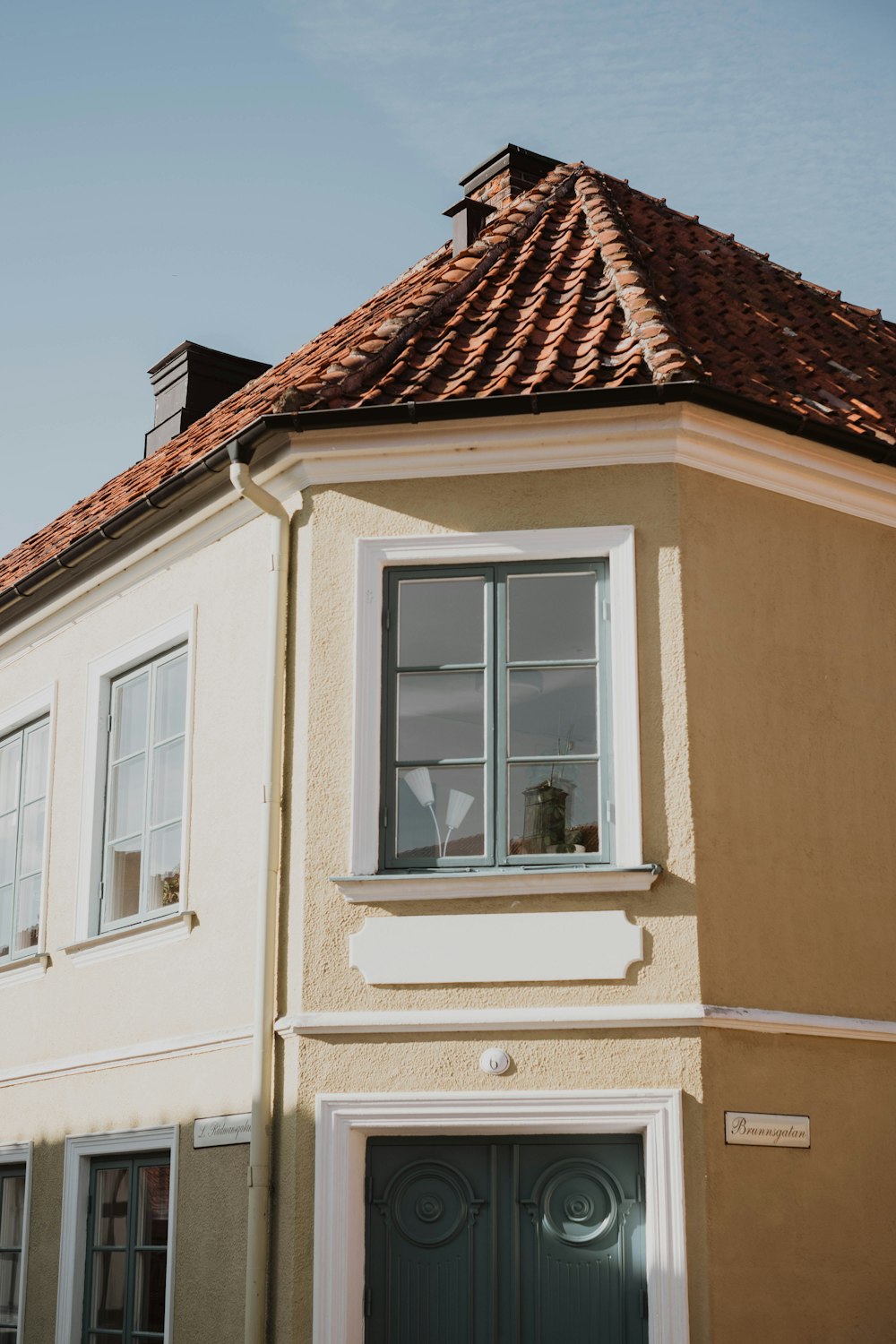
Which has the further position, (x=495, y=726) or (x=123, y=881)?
(x=123, y=881)

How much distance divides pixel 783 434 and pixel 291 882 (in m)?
3.56

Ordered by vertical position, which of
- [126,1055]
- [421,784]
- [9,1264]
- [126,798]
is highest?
[126,798]

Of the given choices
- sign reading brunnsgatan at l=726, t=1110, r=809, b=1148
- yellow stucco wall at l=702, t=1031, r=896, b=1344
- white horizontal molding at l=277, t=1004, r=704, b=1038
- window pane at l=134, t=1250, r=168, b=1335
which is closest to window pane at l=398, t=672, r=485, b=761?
white horizontal molding at l=277, t=1004, r=704, b=1038

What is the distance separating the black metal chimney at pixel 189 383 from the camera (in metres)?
15.1

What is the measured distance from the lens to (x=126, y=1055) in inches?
385

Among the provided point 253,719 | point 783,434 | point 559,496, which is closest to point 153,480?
point 253,719

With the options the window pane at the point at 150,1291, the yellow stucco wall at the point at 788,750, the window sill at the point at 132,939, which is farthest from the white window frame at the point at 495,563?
the window pane at the point at 150,1291

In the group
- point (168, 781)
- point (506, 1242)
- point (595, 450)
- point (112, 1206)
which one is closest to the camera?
point (506, 1242)

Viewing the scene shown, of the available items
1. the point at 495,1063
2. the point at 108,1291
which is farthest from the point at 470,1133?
the point at 108,1291

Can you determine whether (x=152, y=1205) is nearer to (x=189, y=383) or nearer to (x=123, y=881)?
(x=123, y=881)

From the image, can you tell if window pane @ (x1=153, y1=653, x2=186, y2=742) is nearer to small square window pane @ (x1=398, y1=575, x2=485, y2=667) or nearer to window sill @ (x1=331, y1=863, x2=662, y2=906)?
small square window pane @ (x1=398, y1=575, x2=485, y2=667)

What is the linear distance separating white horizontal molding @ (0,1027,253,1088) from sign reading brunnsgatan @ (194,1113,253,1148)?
1.21 ft

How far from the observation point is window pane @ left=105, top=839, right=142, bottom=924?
1049 centimetres

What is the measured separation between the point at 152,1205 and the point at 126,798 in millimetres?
2540
